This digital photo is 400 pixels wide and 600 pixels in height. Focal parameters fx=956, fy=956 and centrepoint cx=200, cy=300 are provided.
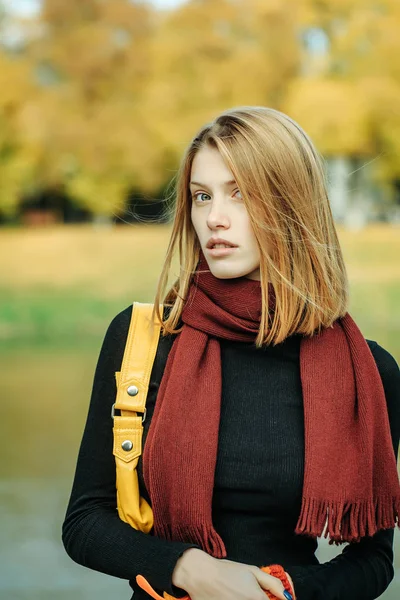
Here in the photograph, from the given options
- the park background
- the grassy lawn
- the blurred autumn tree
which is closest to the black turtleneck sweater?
the grassy lawn

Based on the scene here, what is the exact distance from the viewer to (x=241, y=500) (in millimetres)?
1820

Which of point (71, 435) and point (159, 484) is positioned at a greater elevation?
point (159, 484)

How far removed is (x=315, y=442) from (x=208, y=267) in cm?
43

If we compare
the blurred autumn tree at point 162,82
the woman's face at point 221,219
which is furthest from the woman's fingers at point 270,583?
the blurred autumn tree at point 162,82

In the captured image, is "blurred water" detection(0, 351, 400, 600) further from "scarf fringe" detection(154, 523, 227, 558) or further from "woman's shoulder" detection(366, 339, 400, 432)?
"scarf fringe" detection(154, 523, 227, 558)

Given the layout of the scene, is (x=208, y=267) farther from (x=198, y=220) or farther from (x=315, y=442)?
(x=315, y=442)

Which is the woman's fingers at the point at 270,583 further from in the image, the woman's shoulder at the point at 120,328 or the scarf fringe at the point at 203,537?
the woman's shoulder at the point at 120,328

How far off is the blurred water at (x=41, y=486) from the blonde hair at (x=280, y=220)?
2434 mm

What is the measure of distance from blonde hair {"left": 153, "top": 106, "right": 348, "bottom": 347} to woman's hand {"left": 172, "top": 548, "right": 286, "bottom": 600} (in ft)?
1.46

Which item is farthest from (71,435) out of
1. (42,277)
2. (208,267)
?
(42,277)

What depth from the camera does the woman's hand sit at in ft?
5.47

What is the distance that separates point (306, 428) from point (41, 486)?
3.78 meters

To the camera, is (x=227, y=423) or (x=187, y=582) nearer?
(x=187, y=582)

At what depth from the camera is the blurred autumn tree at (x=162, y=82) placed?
16750mm
